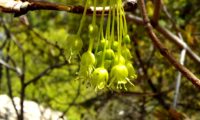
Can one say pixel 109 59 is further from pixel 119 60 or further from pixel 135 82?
pixel 135 82

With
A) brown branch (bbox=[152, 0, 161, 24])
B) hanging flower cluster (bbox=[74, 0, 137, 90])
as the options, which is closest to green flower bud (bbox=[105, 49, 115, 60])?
hanging flower cluster (bbox=[74, 0, 137, 90])

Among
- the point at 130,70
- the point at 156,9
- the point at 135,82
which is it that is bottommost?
the point at 135,82

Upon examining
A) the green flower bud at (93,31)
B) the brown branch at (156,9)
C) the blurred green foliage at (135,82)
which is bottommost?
the blurred green foliage at (135,82)

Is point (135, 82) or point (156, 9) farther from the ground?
point (156, 9)

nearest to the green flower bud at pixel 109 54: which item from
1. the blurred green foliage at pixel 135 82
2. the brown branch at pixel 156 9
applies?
the brown branch at pixel 156 9

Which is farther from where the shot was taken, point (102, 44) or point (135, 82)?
point (135, 82)

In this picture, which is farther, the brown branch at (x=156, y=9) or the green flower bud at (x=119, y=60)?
the brown branch at (x=156, y=9)

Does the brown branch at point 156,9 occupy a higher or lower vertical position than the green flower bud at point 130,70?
lower

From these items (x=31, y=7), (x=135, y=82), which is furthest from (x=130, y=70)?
(x=135, y=82)

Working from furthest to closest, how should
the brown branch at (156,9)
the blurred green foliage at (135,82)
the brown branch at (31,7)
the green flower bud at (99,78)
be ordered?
the blurred green foliage at (135,82) → the brown branch at (156,9) → the brown branch at (31,7) → the green flower bud at (99,78)

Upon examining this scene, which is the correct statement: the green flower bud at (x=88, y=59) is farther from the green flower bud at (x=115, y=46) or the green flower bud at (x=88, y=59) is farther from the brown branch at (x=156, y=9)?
the brown branch at (x=156, y=9)
